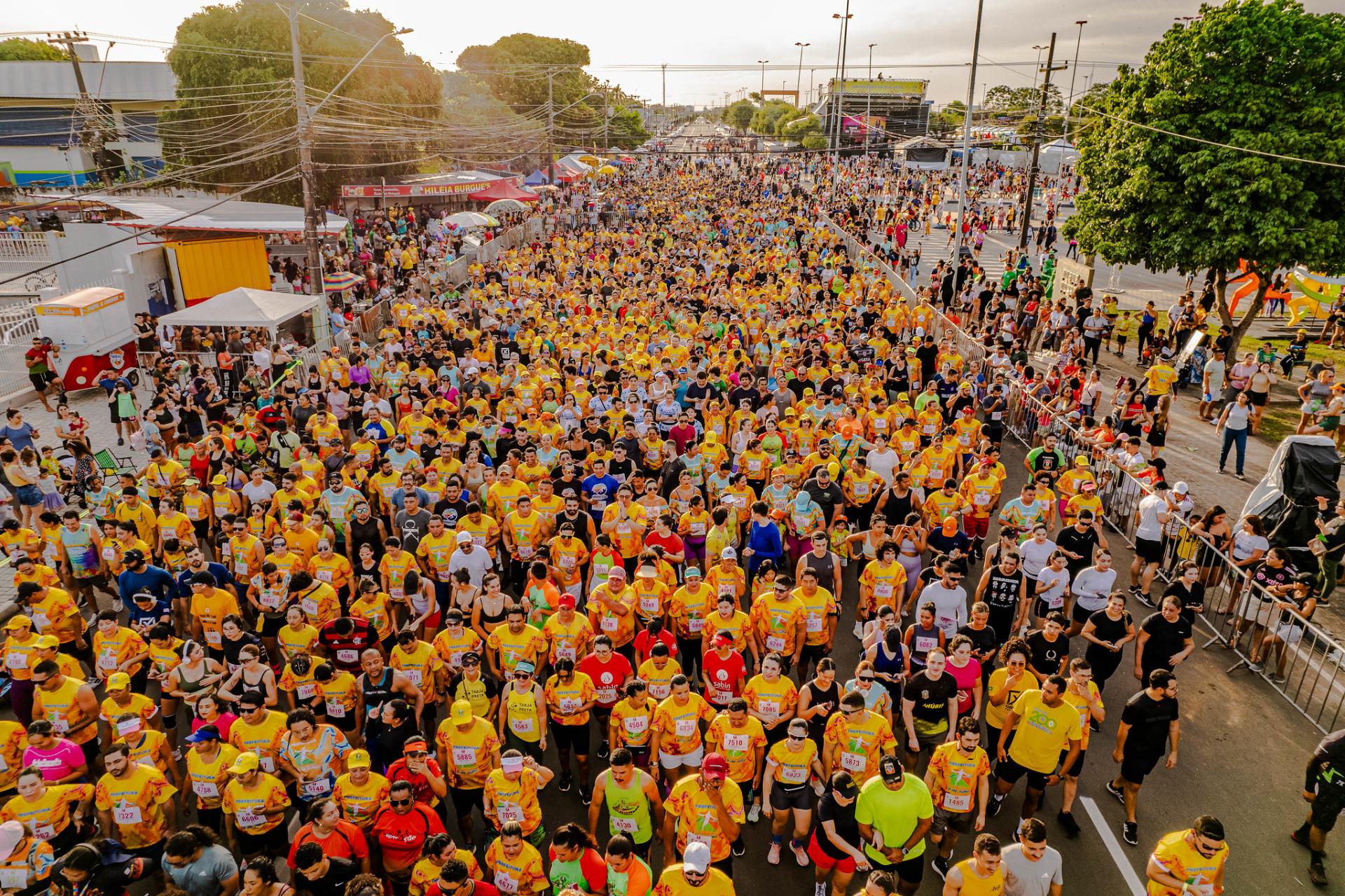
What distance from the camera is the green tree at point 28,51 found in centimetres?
7675

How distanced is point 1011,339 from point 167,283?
23.7 meters

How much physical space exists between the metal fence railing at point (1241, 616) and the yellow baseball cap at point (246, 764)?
30.6 ft

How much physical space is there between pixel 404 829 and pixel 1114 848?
17.9 feet

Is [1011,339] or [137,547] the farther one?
[1011,339]

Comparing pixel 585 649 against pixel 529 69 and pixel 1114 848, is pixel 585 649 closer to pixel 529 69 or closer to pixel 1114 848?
pixel 1114 848

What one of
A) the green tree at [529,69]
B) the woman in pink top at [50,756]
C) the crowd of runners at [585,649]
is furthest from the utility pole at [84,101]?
the green tree at [529,69]

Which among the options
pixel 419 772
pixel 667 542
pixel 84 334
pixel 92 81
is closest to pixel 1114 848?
pixel 667 542

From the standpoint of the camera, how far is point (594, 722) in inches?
322

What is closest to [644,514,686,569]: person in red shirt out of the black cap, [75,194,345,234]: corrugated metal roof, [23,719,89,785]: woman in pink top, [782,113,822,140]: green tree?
the black cap

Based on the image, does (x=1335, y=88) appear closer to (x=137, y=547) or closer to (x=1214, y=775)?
(x=1214, y=775)

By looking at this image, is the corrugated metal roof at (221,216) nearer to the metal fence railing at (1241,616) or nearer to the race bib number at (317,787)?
the race bib number at (317,787)

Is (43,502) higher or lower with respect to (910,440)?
lower

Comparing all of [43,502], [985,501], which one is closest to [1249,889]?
[985,501]

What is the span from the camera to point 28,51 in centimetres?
8162
